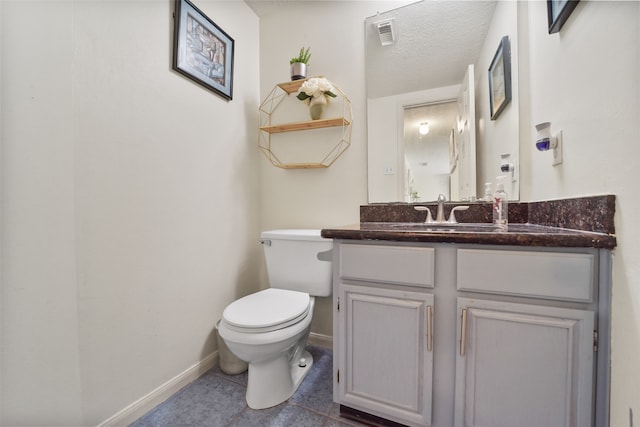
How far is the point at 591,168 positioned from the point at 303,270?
4.21 ft

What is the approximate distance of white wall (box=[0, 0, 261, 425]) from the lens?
81 cm

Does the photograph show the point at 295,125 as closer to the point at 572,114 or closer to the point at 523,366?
the point at 572,114

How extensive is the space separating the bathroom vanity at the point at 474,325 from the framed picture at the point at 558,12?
63cm

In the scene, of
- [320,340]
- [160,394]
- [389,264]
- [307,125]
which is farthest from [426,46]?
[160,394]

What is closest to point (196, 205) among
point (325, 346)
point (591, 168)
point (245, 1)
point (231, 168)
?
point (231, 168)

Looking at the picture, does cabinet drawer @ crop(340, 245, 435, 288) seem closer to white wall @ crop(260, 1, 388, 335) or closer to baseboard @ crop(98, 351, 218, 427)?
white wall @ crop(260, 1, 388, 335)

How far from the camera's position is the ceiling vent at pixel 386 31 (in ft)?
4.95

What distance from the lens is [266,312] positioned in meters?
1.20

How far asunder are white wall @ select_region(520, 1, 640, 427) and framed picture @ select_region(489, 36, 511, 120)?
30 centimetres

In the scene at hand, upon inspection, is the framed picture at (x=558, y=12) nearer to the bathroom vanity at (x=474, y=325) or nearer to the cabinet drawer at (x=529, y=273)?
the bathroom vanity at (x=474, y=325)

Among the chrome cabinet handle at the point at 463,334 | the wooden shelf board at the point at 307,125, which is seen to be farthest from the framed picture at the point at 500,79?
the chrome cabinet handle at the point at 463,334

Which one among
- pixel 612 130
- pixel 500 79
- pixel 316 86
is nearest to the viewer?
pixel 612 130

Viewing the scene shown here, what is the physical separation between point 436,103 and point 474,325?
1172 millimetres

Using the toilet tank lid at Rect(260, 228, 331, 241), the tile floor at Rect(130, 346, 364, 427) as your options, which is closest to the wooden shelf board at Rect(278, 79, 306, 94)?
the toilet tank lid at Rect(260, 228, 331, 241)
